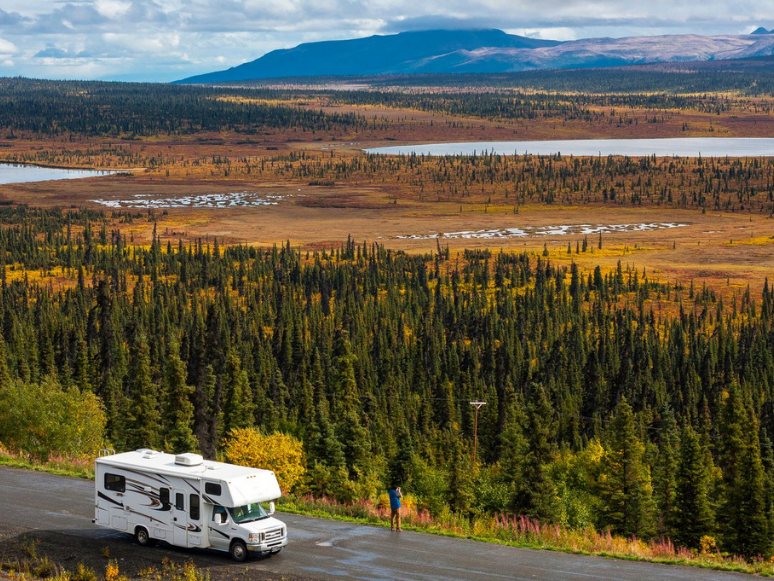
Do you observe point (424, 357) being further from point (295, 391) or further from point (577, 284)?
point (577, 284)

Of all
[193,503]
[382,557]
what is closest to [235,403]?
[382,557]

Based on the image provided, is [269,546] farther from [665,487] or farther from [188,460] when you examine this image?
[665,487]

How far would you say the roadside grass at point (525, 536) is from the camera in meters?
42.3

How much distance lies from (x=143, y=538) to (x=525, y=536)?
1597cm

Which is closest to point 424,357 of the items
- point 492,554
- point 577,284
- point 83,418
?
point 577,284

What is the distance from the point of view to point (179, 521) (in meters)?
40.4

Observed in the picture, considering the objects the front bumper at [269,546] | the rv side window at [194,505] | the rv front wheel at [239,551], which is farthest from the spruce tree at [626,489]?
the rv side window at [194,505]

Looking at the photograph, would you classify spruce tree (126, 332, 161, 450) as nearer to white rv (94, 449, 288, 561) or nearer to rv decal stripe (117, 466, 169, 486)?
white rv (94, 449, 288, 561)

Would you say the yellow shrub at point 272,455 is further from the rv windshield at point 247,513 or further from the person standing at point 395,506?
the rv windshield at point 247,513

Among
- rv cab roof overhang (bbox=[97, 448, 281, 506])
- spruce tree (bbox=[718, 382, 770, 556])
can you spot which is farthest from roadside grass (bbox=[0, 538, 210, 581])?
spruce tree (bbox=[718, 382, 770, 556])

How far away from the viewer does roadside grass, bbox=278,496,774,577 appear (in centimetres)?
4231

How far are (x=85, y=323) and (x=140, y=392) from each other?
220ft

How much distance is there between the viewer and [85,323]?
15912 cm

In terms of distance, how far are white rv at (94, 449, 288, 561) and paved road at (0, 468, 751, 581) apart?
0.83 m
